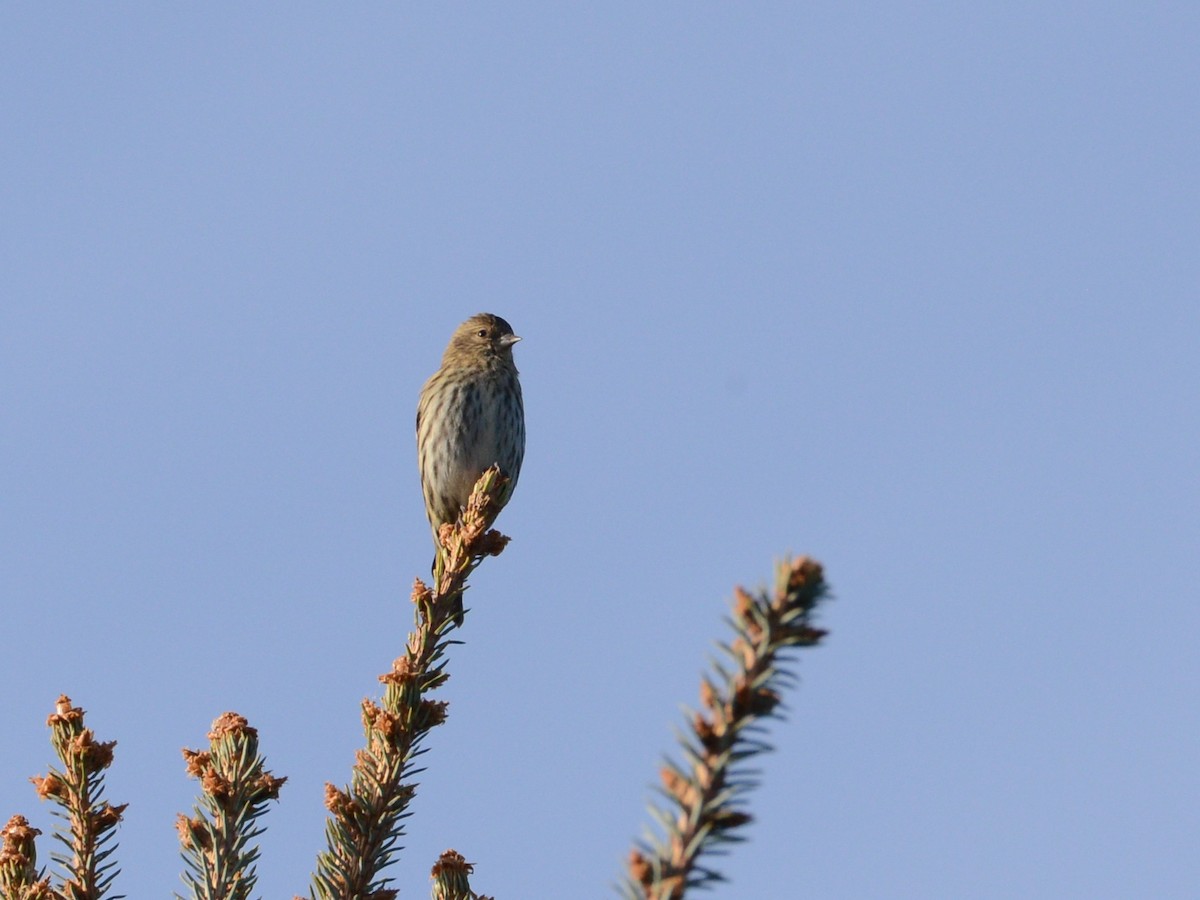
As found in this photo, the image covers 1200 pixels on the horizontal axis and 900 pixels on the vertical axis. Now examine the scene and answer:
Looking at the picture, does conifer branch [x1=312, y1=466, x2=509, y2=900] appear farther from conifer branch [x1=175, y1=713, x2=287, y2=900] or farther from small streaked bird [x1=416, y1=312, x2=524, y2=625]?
small streaked bird [x1=416, y1=312, x2=524, y2=625]

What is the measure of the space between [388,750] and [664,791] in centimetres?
211

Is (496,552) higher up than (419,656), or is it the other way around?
(496,552)

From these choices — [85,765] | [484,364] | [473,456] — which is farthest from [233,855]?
[484,364]

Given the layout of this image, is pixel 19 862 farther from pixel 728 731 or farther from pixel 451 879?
pixel 728 731

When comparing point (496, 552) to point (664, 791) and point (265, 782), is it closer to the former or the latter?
point (265, 782)

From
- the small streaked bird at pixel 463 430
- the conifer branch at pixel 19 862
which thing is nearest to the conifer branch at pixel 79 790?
the conifer branch at pixel 19 862

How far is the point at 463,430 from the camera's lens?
11227 millimetres

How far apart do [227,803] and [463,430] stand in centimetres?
755

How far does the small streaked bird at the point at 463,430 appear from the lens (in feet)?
36.8

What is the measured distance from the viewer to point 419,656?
169 inches

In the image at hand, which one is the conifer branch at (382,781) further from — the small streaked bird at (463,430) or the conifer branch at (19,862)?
the small streaked bird at (463,430)

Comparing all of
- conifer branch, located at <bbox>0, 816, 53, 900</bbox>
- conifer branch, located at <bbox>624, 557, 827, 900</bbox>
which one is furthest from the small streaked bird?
conifer branch, located at <bbox>624, 557, 827, 900</bbox>

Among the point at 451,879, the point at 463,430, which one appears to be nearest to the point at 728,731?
the point at 451,879

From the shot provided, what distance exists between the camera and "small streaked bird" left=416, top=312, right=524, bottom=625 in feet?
36.8
